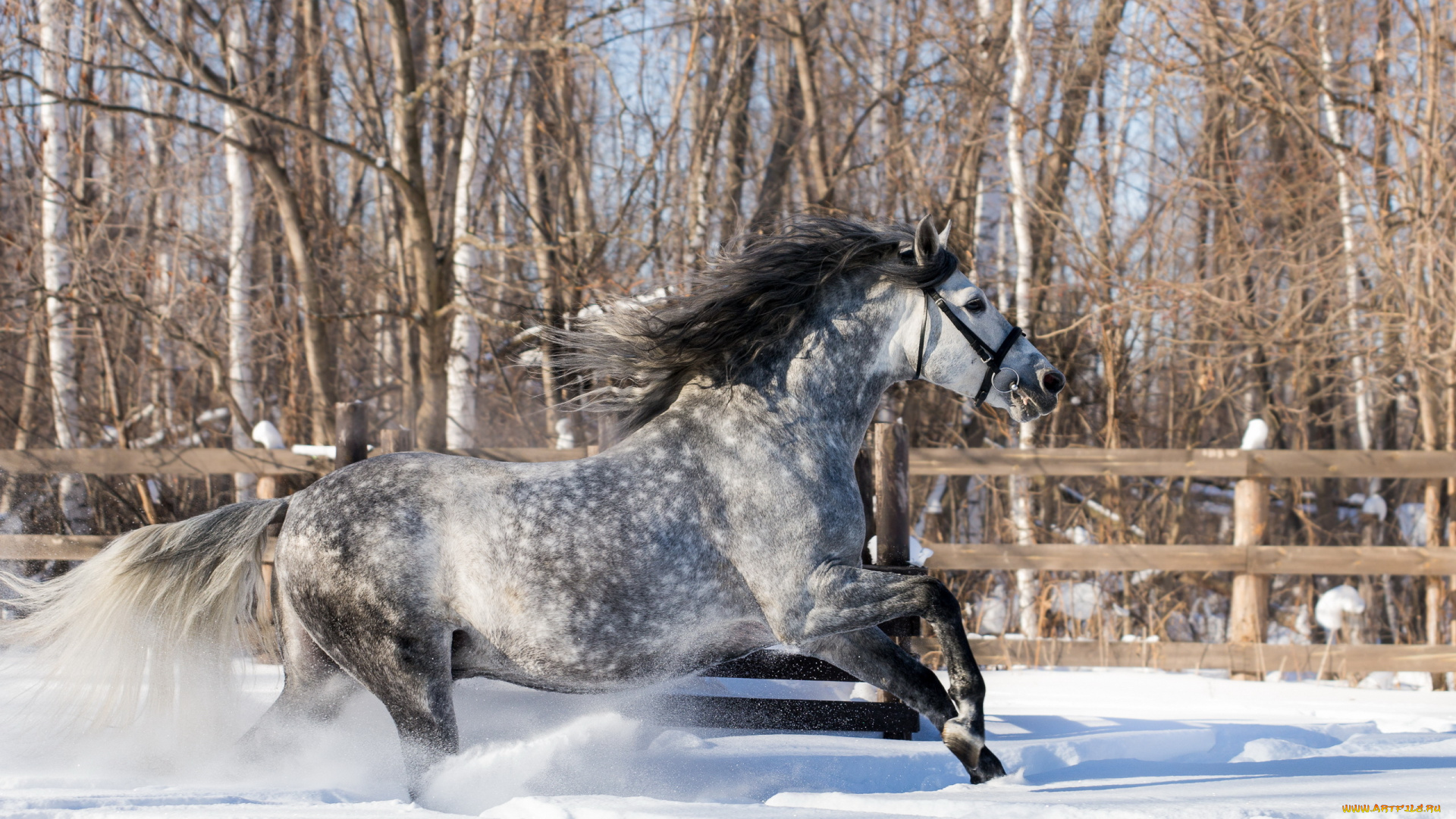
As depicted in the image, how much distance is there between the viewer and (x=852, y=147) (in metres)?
9.34

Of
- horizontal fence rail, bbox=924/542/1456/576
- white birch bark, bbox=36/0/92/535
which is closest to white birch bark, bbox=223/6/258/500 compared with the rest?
white birch bark, bbox=36/0/92/535

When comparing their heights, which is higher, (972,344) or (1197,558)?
(972,344)

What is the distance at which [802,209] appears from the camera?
6211mm

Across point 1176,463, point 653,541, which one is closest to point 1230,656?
point 1176,463

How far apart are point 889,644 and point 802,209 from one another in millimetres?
3837

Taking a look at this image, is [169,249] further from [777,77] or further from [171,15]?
[777,77]

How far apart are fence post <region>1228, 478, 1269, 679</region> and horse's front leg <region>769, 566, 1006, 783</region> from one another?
11.3ft

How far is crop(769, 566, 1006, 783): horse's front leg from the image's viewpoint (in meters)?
2.62

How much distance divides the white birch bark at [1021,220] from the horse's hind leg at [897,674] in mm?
4398

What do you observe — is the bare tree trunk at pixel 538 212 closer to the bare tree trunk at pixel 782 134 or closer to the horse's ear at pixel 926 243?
the bare tree trunk at pixel 782 134

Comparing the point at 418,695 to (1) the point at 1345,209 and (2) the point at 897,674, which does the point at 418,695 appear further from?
(1) the point at 1345,209

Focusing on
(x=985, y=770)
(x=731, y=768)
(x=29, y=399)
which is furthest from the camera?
(x=29, y=399)

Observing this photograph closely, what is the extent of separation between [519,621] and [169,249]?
803 centimetres

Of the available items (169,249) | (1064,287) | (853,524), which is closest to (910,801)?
(853,524)
